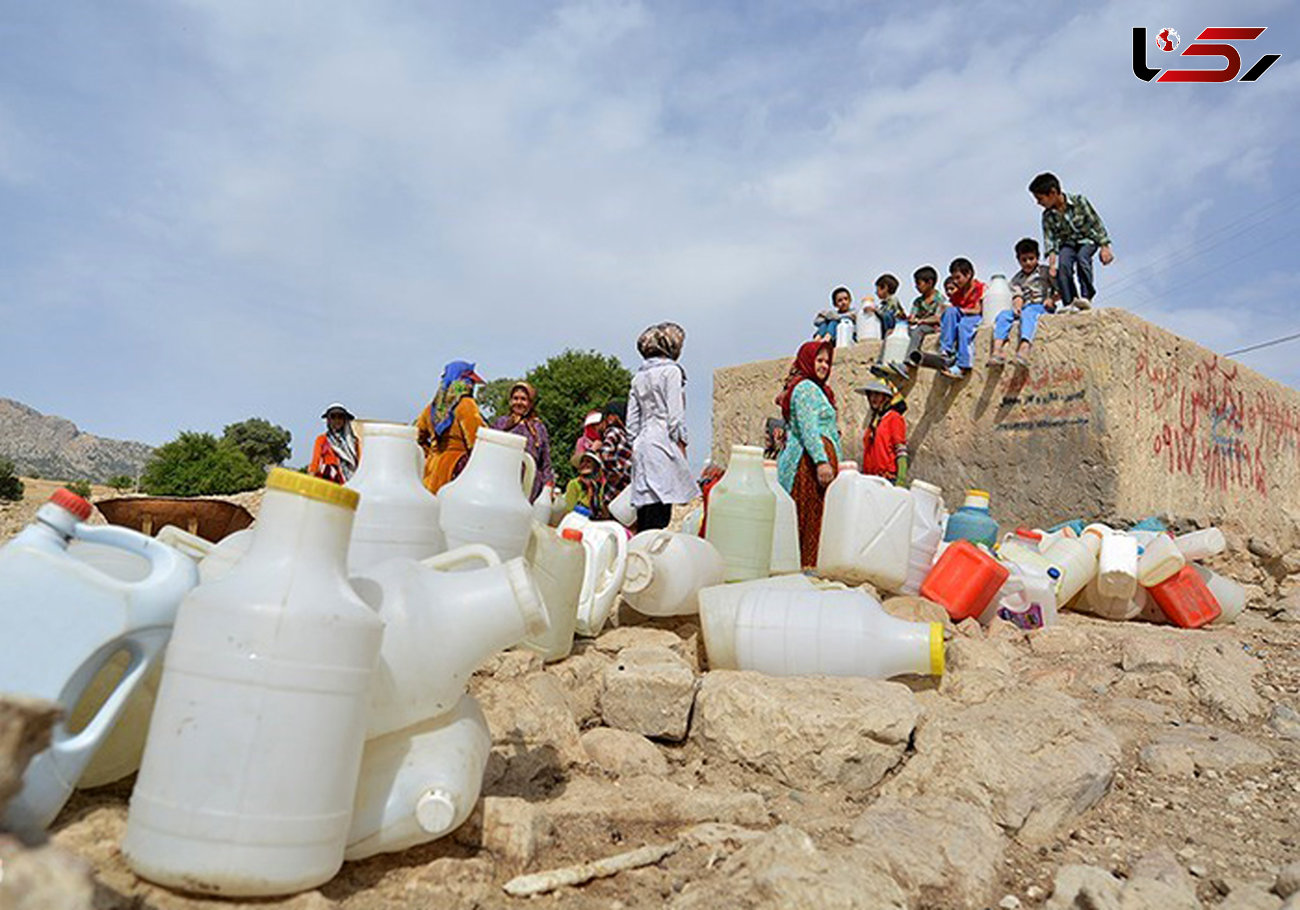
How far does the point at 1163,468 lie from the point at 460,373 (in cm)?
489

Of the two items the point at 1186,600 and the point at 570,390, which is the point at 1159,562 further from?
the point at 570,390

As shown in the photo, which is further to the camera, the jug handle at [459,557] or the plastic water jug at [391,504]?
the plastic water jug at [391,504]

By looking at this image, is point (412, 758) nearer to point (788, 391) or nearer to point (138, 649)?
point (138, 649)

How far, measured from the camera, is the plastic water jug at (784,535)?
12.9ft

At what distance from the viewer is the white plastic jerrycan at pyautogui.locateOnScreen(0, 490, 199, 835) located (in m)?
1.29

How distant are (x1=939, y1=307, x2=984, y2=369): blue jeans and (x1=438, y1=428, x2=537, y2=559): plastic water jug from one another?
4943mm

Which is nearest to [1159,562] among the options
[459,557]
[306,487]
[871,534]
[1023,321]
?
[871,534]

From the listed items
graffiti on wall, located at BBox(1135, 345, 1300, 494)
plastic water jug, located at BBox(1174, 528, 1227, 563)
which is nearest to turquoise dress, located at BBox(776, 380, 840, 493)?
plastic water jug, located at BBox(1174, 528, 1227, 563)

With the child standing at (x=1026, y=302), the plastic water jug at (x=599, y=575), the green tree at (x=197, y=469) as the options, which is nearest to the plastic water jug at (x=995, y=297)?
the child standing at (x=1026, y=302)

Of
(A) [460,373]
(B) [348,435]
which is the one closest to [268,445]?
(B) [348,435]

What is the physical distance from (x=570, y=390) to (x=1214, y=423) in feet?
54.4

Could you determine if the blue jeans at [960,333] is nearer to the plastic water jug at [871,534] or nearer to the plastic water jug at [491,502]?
the plastic water jug at [871,534]

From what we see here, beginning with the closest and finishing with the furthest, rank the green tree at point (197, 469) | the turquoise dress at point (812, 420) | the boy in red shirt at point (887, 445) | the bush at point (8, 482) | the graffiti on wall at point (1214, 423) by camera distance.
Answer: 1. the turquoise dress at point (812, 420)
2. the boy in red shirt at point (887, 445)
3. the graffiti on wall at point (1214, 423)
4. the bush at point (8, 482)
5. the green tree at point (197, 469)

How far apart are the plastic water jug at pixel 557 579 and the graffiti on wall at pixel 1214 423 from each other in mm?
4875
